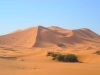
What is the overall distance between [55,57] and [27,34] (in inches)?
1737

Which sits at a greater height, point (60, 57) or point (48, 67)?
point (60, 57)

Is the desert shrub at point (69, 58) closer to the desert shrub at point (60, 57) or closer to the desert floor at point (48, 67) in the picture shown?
the desert shrub at point (60, 57)

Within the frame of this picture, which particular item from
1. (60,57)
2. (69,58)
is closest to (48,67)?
(69,58)

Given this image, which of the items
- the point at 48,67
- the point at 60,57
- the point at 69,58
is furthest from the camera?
the point at 60,57

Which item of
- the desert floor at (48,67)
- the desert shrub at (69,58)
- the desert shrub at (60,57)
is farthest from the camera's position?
the desert shrub at (60,57)

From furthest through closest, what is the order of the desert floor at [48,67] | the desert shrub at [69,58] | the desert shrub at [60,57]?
the desert shrub at [60,57] → the desert shrub at [69,58] → the desert floor at [48,67]

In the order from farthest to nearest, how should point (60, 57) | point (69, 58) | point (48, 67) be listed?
point (60, 57) < point (69, 58) < point (48, 67)

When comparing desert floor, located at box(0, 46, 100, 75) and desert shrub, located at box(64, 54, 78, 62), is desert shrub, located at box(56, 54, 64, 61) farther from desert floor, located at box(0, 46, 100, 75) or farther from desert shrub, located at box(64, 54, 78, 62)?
desert floor, located at box(0, 46, 100, 75)

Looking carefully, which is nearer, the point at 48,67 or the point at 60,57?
the point at 48,67

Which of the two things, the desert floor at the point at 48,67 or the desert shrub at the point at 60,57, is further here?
the desert shrub at the point at 60,57

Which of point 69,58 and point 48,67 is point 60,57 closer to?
point 69,58

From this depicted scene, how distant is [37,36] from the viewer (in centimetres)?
6438

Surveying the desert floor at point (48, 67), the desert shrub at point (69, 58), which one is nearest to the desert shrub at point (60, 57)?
the desert shrub at point (69, 58)

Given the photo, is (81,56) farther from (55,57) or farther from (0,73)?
(0,73)
